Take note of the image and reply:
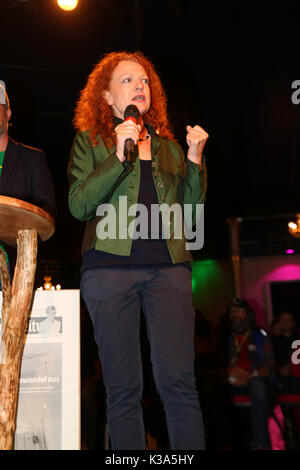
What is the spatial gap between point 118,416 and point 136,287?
0.37 metres

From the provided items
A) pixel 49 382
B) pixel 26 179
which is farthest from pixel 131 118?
pixel 49 382

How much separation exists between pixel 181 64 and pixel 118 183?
2997 mm

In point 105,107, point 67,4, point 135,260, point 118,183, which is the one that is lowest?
point 135,260

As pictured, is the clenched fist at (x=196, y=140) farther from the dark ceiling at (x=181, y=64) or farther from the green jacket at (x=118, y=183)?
the dark ceiling at (x=181, y=64)

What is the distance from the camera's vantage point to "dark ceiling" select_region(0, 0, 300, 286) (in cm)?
363

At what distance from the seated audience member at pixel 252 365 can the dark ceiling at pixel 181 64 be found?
166cm

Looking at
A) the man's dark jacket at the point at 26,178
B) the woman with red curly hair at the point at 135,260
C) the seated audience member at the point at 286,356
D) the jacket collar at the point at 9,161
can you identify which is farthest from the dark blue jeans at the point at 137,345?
the seated audience member at the point at 286,356

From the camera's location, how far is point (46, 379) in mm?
1695

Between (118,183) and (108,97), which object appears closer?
(118,183)

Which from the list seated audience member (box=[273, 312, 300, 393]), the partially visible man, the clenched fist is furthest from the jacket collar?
seated audience member (box=[273, 312, 300, 393])

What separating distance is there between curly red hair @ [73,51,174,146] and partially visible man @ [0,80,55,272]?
231 millimetres

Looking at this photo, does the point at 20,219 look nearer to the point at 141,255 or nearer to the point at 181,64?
the point at 141,255

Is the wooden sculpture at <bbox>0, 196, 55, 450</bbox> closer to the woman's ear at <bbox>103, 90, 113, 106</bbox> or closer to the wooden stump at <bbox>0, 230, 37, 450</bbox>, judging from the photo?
the wooden stump at <bbox>0, 230, 37, 450</bbox>

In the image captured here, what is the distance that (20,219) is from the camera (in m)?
1.46
